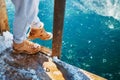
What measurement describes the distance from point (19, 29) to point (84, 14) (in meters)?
3.65

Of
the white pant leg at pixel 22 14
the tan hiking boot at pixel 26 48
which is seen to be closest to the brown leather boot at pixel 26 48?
the tan hiking boot at pixel 26 48

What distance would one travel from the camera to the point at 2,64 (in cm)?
273

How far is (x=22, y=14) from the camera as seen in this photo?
2414 millimetres

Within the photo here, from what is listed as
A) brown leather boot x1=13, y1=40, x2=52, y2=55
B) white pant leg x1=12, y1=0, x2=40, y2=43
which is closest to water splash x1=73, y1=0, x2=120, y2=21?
brown leather boot x1=13, y1=40, x2=52, y2=55

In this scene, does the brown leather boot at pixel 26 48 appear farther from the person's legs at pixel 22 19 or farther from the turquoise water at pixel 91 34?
the turquoise water at pixel 91 34

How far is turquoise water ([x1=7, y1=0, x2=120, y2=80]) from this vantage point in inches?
190

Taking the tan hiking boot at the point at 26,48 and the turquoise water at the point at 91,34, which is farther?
the turquoise water at the point at 91,34

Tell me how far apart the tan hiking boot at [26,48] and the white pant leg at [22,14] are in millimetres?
145

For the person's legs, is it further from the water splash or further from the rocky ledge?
the water splash

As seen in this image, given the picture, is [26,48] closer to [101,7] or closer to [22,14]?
[22,14]

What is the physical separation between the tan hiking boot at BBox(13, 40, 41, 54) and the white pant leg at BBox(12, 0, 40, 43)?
14 centimetres

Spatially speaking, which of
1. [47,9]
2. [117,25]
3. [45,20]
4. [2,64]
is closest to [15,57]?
[2,64]

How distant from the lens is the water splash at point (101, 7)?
6.17 meters

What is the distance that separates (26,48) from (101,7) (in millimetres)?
3954
